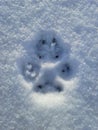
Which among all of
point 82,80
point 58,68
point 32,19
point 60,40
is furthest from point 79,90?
point 32,19

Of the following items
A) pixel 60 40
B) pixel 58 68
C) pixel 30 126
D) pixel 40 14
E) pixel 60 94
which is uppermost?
pixel 40 14

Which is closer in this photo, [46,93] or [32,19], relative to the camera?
[46,93]

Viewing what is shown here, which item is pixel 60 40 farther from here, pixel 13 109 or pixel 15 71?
pixel 13 109

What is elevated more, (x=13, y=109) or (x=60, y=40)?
(x=60, y=40)
